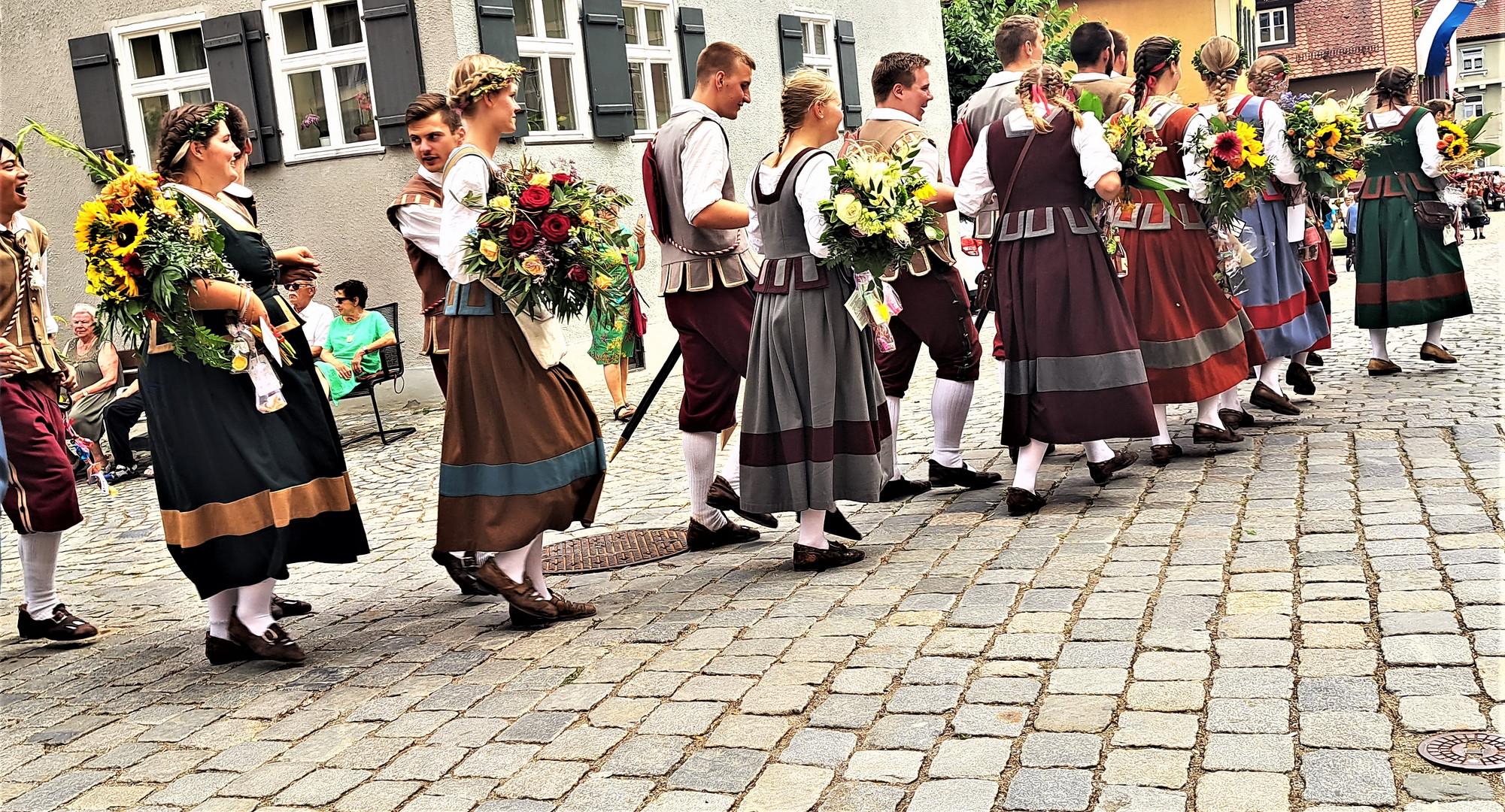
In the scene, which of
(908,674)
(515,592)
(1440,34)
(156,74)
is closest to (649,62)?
(156,74)

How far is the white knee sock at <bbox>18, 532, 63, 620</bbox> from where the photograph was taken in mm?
5734

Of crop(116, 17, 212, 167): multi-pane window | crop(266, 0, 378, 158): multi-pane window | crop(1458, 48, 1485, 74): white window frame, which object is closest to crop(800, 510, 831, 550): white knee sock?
crop(266, 0, 378, 158): multi-pane window

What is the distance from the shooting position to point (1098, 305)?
6117 mm

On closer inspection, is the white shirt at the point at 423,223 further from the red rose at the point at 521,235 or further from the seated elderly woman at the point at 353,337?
the seated elderly woman at the point at 353,337

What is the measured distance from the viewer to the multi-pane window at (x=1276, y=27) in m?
49.6

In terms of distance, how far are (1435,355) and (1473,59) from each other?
1978 inches

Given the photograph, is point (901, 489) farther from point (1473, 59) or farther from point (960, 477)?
point (1473, 59)

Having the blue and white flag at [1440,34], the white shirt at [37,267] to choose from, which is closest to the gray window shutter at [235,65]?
the white shirt at [37,267]

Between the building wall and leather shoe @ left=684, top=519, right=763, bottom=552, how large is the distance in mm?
8082

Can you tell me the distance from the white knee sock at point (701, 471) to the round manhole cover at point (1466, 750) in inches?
138

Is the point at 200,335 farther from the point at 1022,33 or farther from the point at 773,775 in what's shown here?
the point at 1022,33

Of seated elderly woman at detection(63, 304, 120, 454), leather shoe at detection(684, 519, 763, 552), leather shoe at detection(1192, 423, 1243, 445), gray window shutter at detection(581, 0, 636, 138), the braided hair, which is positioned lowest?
leather shoe at detection(684, 519, 763, 552)

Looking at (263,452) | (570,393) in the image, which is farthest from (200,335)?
(570,393)

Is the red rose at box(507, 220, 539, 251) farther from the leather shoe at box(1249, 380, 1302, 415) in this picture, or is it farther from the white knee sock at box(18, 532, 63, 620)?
the leather shoe at box(1249, 380, 1302, 415)
